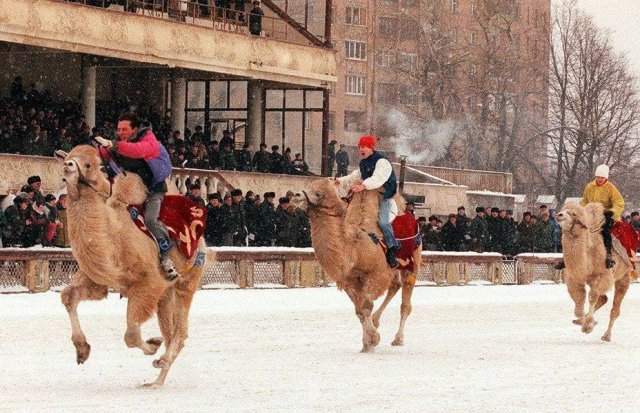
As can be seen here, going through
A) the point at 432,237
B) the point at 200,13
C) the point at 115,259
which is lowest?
the point at 432,237

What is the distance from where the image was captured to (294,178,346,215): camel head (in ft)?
61.4

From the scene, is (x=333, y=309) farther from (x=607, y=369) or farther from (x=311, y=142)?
(x=311, y=142)

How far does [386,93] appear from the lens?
11056cm

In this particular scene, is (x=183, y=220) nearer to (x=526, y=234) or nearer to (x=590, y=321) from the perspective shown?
(x=590, y=321)

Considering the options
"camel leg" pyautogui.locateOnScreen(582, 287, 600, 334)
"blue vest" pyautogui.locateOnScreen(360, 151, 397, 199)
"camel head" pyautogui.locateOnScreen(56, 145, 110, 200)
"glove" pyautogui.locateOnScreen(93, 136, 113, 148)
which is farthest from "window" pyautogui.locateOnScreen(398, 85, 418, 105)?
"camel head" pyautogui.locateOnScreen(56, 145, 110, 200)

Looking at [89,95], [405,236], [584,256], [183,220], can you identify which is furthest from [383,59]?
[183,220]

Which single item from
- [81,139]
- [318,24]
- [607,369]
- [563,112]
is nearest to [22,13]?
[81,139]

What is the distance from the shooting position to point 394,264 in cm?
1975

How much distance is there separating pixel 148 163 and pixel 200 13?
32804 mm

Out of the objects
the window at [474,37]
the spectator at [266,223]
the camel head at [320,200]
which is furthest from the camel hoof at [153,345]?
the window at [474,37]

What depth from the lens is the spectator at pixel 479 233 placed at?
41281mm

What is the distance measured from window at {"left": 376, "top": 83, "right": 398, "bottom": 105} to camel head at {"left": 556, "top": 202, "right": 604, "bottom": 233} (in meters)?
83.2

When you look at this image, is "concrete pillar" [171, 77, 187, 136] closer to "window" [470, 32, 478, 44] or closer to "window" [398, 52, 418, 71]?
"window" [398, 52, 418, 71]

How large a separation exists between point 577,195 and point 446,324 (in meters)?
60.4
